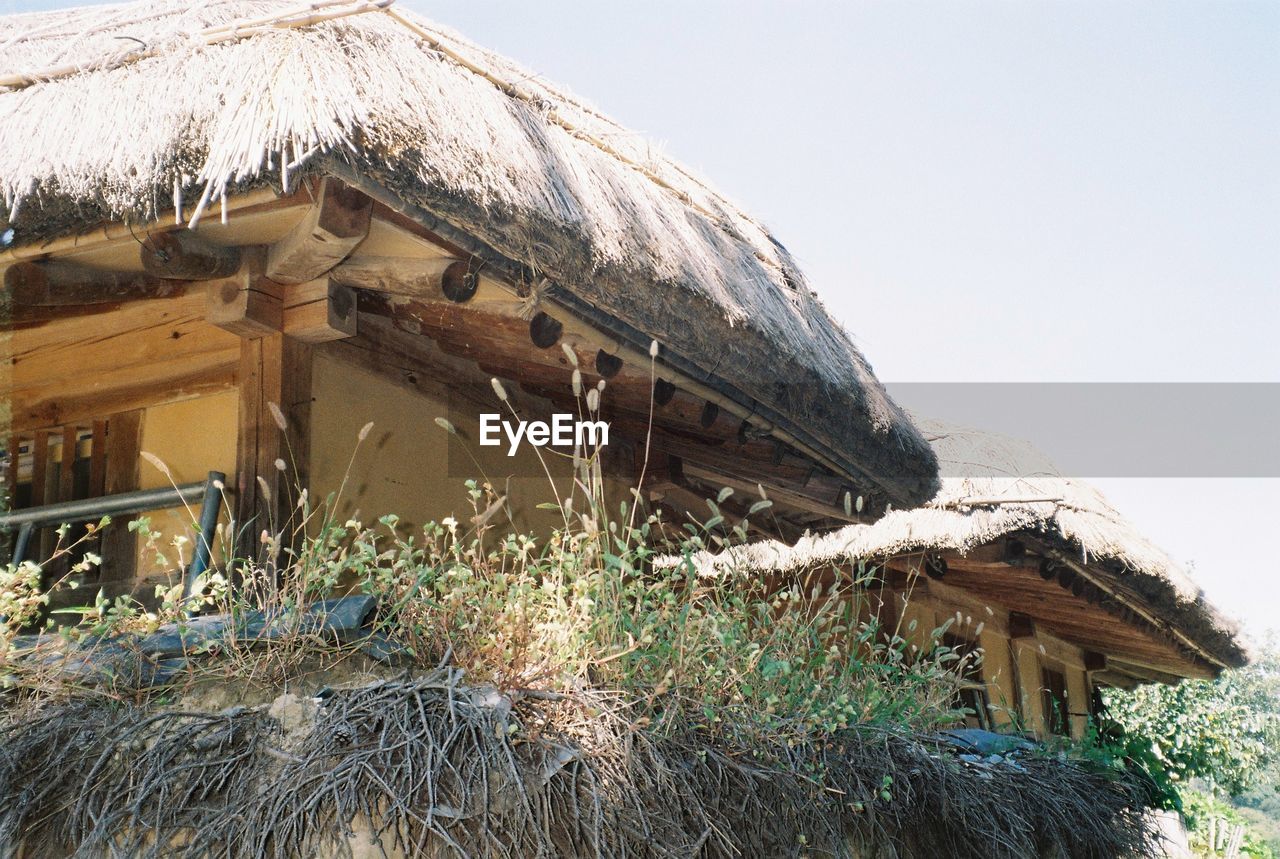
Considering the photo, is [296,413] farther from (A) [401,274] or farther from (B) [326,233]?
(B) [326,233]

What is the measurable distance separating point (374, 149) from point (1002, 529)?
4485 mm

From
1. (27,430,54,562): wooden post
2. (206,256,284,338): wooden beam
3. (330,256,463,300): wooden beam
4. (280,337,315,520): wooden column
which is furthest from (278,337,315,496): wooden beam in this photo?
(27,430,54,562): wooden post

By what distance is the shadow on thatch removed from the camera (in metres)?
2.26

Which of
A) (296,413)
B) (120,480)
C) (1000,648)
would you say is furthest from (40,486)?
(1000,648)

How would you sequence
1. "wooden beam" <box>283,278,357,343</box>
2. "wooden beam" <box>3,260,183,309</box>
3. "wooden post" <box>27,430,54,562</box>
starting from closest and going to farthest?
"wooden beam" <box>3,260,183,309</box>, "wooden beam" <box>283,278,357,343</box>, "wooden post" <box>27,430,54,562</box>

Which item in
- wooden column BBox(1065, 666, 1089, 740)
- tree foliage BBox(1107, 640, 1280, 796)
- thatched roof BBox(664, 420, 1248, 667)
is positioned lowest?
tree foliage BBox(1107, 640, 1280, 796)

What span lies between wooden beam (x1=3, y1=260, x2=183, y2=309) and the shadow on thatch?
120 centimetres

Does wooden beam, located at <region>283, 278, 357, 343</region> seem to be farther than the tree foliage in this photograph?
No

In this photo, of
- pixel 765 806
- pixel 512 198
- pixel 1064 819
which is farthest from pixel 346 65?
pixel 1064 819

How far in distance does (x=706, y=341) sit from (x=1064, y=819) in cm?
246

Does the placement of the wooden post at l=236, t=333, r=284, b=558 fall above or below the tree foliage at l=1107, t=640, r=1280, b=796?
above

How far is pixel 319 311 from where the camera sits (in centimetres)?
325

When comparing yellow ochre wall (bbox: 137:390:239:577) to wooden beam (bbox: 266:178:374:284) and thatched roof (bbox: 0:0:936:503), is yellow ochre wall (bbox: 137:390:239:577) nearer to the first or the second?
wooden beam (bbox: 266:178:374:284)

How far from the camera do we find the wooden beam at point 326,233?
2645mm
